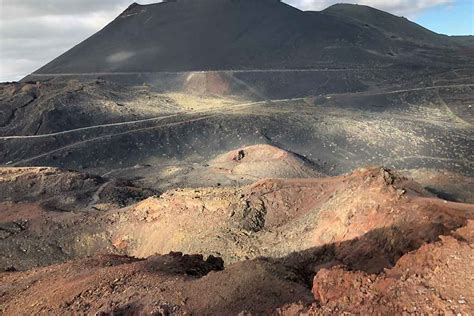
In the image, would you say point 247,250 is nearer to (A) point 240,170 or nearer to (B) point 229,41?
(A) point 240,170

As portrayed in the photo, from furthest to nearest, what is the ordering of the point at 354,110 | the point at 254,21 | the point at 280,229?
1. the point at 254,21
2. the point at 354,110
3. the point at 280,229

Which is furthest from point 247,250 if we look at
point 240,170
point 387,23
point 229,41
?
point 387,23

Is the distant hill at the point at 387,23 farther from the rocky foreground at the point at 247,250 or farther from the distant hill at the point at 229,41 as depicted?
the rocky foreground at the point at 247,250

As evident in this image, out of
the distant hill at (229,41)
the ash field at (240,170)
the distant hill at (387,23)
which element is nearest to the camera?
the ash field at (240,170)

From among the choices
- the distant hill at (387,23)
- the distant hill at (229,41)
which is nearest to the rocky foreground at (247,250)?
the distant hill at (229,41)

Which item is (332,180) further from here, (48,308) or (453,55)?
(453,55)

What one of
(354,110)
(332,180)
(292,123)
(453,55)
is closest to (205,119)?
(292,123)
